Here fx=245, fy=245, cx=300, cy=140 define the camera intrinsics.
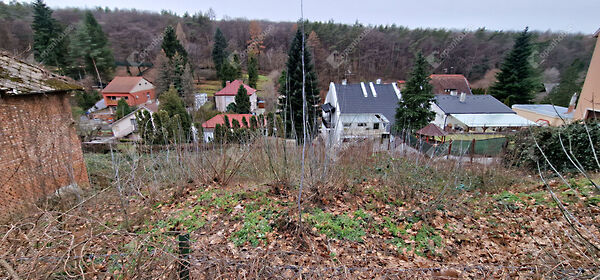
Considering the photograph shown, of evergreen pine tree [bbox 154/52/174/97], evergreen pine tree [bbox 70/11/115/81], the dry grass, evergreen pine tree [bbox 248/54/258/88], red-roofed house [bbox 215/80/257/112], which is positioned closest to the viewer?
the dry grass

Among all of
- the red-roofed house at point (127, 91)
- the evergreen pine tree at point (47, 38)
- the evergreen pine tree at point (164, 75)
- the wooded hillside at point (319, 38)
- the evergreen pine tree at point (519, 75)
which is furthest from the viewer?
the wooded hillside at point (319, 38)

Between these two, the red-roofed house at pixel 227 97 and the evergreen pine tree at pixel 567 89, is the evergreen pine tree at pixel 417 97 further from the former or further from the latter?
the red-roofed house at pixel 227 97

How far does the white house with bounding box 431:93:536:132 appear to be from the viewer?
17969 millimetres

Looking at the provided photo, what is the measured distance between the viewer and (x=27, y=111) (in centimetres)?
553

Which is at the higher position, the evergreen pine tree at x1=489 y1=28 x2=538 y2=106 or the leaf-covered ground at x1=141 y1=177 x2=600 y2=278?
the evergreen pine tree at x1=489 y1=28 x2=538 y2=106

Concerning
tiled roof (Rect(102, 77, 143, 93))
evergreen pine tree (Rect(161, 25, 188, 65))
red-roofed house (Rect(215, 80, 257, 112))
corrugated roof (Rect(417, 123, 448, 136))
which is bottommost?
corrugated roof (Rect(417, 123, 448, 136))

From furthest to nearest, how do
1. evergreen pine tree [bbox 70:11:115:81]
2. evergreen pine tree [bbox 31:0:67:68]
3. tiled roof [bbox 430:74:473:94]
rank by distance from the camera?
tiled roof [bbox 430:74:473:94], evergreen pine tree [bbox 70:11:115:81], evergreen pine tree [bbox 31:0:67:68]

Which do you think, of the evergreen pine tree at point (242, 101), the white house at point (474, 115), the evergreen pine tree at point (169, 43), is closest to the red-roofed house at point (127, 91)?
the evergreen pine tree at point (169, 43)

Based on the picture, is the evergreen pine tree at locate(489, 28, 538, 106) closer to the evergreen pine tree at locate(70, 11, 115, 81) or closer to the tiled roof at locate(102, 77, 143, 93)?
the tiled roof at locate(102, 77, 143, 93)

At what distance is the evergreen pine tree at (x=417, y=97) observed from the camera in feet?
46.4

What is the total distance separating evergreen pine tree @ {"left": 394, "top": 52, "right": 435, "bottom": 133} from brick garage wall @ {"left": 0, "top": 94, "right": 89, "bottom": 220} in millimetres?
13869

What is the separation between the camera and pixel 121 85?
27078 mm

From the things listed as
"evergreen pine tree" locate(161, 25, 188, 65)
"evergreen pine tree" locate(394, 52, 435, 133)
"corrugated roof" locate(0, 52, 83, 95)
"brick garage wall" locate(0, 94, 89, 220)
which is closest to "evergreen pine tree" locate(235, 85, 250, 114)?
"evergreen pine tree" locate(394, 52, 435, 133)

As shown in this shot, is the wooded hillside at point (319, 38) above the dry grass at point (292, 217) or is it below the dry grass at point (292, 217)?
above
